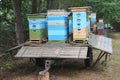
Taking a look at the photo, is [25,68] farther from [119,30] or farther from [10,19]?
[119,30]

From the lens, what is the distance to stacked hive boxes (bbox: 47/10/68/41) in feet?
33.2

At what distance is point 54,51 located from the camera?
31.4 ft

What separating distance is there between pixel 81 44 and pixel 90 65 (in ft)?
5.66

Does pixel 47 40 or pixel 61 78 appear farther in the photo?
pixel 47 40

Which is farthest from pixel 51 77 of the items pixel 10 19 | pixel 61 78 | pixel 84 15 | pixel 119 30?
pixel 119 30

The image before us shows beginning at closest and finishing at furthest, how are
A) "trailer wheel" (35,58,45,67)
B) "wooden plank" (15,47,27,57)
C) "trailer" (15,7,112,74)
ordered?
1. "wooden plank" (15,47,27,57)
2. "trailer" (15,7,112,74)
3. "trailer wheel" (35,58,45,67)

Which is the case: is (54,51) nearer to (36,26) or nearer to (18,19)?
(36,26)

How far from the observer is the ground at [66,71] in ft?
31.8

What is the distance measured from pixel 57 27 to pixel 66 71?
5.07ft

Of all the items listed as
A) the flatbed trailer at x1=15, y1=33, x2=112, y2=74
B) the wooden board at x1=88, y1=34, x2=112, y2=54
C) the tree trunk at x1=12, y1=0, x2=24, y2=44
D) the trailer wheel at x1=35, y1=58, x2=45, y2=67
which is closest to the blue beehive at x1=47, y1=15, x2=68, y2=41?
the flatbed trailer at x1=15, y1=33, x2=112, y2=74

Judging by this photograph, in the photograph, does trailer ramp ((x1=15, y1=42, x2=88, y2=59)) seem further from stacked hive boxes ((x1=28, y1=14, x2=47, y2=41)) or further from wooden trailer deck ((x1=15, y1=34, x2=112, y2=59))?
stacked hive boxes ((x1=28, y1=14, x2=47, y2=41))

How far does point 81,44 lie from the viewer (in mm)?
9891

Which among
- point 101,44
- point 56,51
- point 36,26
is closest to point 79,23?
point 101,44

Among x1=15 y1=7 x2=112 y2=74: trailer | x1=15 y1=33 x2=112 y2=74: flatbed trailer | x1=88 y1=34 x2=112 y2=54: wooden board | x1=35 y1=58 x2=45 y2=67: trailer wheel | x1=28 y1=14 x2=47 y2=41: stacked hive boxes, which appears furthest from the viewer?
x1=35 y1=58 x2=45 y2=67: trailer wheel
